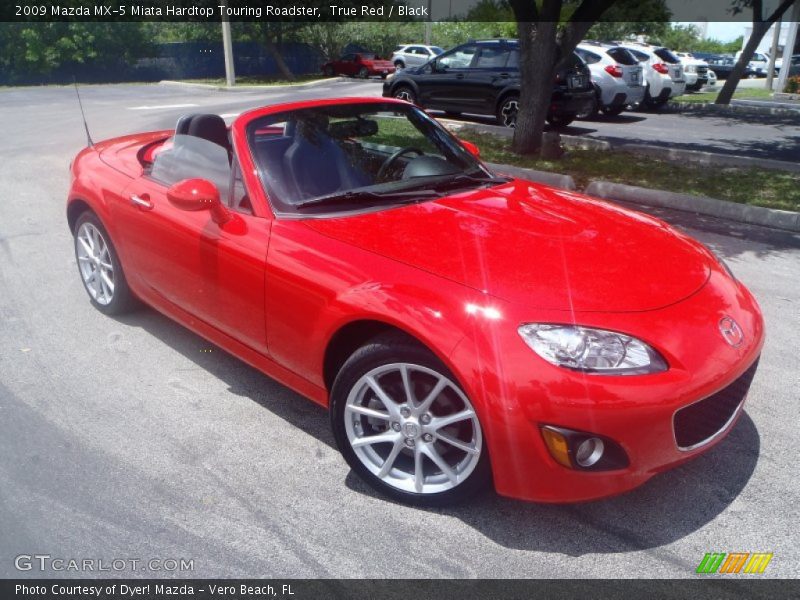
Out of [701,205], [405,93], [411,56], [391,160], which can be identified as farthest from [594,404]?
[411,56]

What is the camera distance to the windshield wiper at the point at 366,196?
3324mm

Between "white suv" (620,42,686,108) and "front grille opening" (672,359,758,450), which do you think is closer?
"front grille opening" (672,359,758,450)

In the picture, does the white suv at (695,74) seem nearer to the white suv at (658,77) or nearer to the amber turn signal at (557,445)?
the white suv at (658,77)

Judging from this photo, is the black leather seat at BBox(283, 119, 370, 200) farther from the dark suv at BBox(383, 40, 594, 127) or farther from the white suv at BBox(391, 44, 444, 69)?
the white suv at BBox(391, 44, 444, 69)

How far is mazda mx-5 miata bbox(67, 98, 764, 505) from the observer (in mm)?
2389

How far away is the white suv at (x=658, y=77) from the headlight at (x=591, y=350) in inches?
643

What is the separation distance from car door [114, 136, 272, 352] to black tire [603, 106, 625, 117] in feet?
44.2

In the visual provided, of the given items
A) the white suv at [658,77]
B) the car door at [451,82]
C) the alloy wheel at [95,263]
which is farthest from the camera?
the white suv at [658,77]

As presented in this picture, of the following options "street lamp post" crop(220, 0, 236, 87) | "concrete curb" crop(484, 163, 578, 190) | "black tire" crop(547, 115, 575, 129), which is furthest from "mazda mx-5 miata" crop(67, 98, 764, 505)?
"street lamp post" crop(220, 0, 236, 87)

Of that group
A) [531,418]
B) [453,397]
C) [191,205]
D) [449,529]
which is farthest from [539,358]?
[191,205]

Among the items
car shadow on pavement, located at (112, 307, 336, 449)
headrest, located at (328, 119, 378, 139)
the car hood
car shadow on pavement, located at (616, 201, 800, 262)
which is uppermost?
headrest, located at (328, 119, 378, 139)

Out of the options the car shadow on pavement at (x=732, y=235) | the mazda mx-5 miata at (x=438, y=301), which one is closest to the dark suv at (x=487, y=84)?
the car shadow on pavement at (x=732, y=235)

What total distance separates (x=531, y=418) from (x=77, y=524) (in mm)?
1818
